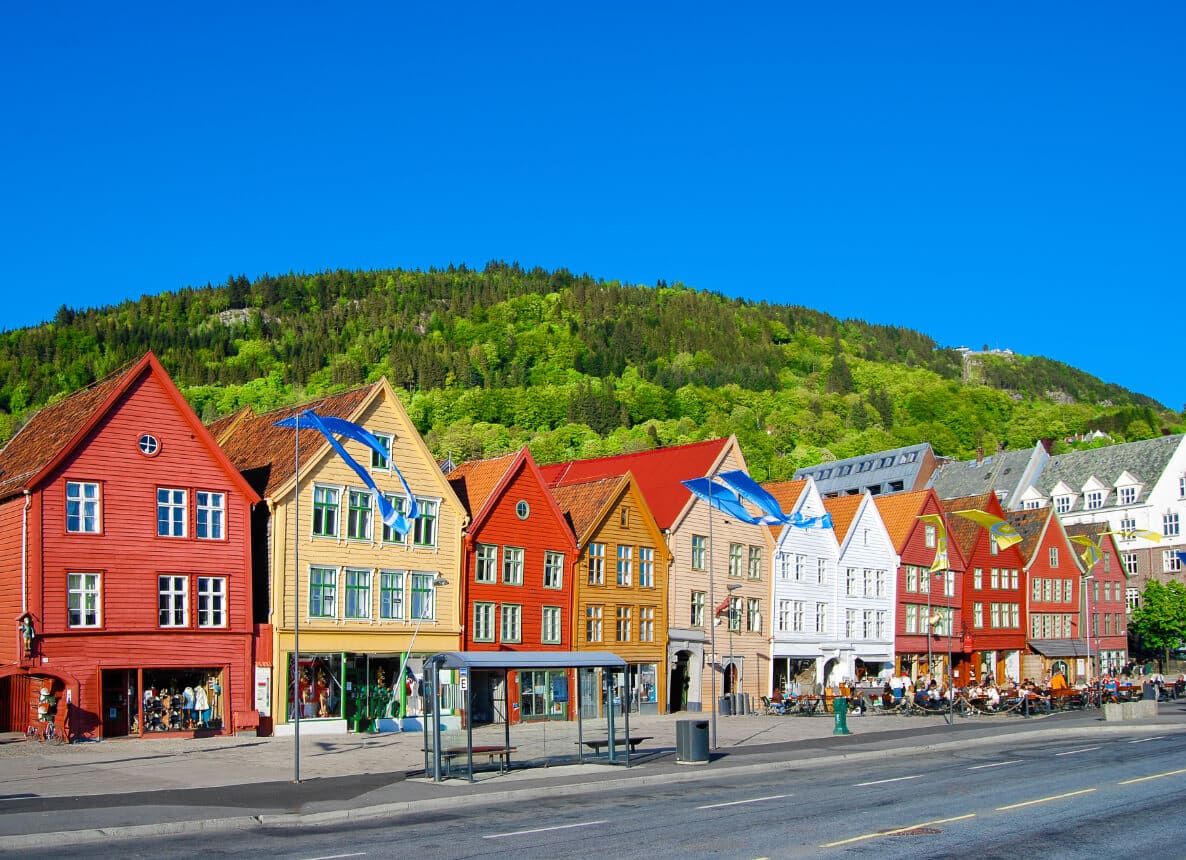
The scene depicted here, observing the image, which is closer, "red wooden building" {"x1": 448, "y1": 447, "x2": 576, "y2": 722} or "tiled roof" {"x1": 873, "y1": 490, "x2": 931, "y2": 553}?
"red wooden building" {"x1": 448, "y1": 447, "x2": 576, "y2": 722}

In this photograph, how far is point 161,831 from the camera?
22.7 m

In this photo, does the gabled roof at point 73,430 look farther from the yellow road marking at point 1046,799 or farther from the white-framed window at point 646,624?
the yellow road marking at point 1046,799

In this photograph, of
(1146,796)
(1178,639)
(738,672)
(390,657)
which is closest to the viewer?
(1146,796)

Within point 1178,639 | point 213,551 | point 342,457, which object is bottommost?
point 1178,639

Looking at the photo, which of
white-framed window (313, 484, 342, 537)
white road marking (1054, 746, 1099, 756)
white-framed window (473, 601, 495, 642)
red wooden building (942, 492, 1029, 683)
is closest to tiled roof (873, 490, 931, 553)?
red wooden building (942, 492, 1029, 683)

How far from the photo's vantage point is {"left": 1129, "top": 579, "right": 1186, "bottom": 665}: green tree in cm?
9350

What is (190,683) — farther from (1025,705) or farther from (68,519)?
(1025,705)

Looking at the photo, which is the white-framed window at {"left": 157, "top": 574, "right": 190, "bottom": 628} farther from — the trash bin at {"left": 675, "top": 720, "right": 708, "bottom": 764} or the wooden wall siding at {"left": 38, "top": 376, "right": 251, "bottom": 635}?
the trash bin at {"left": 675, "top": 720, "right": 708, "bottom": 764}

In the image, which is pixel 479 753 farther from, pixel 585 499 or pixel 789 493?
pixel 789 493

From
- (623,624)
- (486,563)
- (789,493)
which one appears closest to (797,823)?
(486,563)

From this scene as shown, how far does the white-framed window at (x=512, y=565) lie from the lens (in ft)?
175

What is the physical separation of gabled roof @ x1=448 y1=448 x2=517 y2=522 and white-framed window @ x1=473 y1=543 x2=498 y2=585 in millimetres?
1443

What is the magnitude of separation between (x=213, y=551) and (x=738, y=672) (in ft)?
94.1

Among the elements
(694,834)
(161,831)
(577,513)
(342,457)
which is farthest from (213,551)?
(694,834)
